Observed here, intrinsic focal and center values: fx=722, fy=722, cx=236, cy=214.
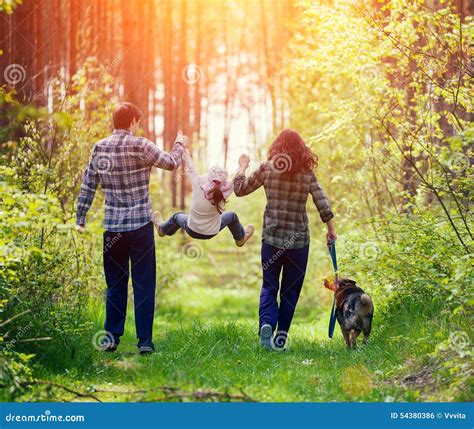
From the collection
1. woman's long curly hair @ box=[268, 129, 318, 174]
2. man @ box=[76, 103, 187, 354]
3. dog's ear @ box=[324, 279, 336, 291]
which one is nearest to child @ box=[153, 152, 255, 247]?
man @ box=[76, 103, 187, 354]

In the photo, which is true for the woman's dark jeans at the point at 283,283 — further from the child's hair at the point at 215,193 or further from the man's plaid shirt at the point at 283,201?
the child's hair at the point at 215,193

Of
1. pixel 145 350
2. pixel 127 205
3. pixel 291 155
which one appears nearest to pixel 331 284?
pixel 291 155

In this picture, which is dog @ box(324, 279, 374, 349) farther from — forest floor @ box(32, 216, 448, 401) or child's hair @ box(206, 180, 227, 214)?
child's hair @ box(206, 180, 227, 214)

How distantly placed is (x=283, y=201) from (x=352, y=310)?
53.3 inches

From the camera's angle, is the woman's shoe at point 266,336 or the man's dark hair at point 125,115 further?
the woman's shoe at point 266,336

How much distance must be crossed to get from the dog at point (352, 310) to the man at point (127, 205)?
6.64ft

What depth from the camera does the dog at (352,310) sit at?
746 centimetres

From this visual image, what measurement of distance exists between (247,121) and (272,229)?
108ft

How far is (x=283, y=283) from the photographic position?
7.89 metres

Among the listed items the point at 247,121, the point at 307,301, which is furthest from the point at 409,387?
the point at 247,121

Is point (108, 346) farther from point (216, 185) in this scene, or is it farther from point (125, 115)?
point (125, 115)

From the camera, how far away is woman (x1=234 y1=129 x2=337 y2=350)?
7586 millimetres

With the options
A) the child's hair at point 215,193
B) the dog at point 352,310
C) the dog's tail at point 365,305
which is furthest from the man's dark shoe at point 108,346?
the dog's tail at point 365,305

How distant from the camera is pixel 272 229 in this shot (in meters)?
7.68
